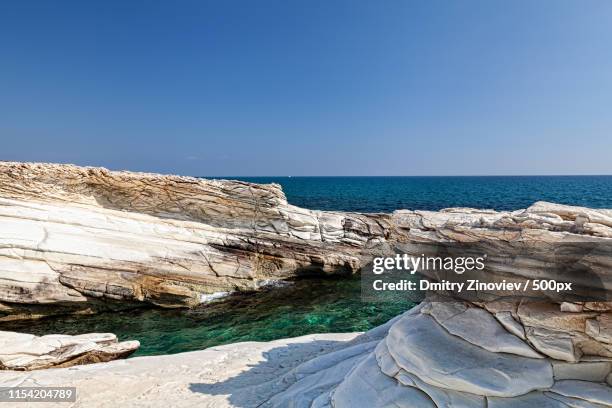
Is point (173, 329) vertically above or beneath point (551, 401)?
beneath

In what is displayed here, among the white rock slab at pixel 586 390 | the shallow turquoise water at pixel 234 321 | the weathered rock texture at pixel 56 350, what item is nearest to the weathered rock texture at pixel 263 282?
the white rock slab at pixel 586 390

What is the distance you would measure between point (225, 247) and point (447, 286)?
500 inches

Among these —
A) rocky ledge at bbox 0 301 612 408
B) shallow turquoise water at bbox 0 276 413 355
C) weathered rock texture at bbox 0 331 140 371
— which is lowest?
shallow turquoise water at bbox 0 276 413 355

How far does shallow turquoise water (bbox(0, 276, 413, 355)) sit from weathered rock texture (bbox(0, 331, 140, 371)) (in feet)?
3.12

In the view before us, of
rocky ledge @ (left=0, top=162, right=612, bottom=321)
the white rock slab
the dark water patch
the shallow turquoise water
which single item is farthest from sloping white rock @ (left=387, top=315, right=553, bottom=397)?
the dark water patch

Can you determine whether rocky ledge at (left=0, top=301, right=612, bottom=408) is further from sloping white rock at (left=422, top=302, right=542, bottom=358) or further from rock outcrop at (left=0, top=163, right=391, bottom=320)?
rock outcrop at (left=0, top=163, right=391, bottom=320)

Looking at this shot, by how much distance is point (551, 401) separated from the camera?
4.06 meters

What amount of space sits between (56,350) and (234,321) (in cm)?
549

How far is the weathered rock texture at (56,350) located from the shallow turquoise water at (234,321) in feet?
3.12

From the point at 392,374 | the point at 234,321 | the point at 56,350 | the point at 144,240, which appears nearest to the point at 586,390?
the point at 392,374

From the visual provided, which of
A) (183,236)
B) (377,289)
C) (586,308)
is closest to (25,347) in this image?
(183,236)

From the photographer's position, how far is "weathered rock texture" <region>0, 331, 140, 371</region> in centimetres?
850

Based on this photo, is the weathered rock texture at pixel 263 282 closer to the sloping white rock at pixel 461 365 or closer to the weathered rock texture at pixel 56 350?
the sloping white rock at pixel 461 365

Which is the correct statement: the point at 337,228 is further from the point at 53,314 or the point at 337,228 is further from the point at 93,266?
the point at 53,314
